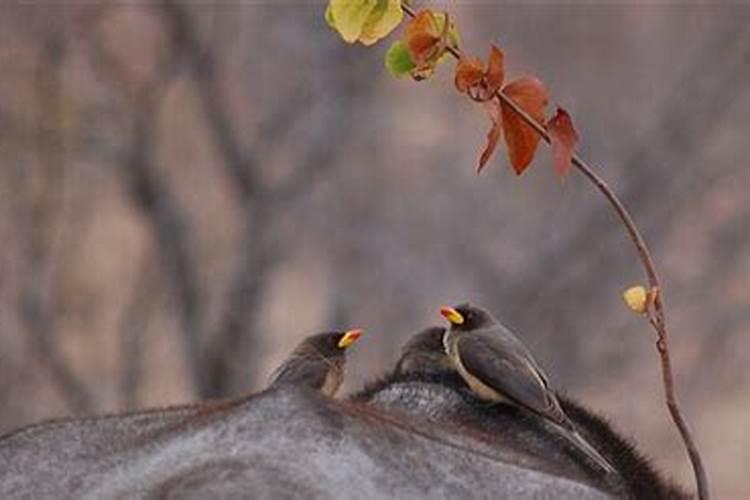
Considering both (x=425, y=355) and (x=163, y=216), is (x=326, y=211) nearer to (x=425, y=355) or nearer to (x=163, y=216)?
(x=163, y=216)

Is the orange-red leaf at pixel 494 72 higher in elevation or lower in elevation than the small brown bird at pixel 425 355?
higher

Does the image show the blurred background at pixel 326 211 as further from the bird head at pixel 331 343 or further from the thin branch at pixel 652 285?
the thin branch at pixel 652 285

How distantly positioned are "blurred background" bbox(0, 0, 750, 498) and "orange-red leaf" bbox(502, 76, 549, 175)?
5.67 m

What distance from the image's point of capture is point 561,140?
137 inches

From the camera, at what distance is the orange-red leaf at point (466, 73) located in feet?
11.3

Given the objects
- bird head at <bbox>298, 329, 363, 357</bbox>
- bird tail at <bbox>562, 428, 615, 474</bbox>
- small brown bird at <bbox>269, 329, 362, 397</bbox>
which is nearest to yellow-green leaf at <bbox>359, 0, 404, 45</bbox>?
bird tail at <bbox>562, 428, 615, 474</bbox>

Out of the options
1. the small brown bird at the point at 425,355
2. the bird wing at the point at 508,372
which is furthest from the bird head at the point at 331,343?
the bird wing at the point at 508,372

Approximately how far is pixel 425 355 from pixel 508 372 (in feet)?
0.92

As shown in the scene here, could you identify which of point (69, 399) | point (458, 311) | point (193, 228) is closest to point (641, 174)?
point (193, 228)

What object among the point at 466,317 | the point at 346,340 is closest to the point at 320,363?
the point at 346,340

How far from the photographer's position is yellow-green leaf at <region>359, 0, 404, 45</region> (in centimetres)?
346

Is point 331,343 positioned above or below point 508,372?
above

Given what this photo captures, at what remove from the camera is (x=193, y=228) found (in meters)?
10.6

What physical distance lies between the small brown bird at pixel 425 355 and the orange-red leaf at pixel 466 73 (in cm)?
53
